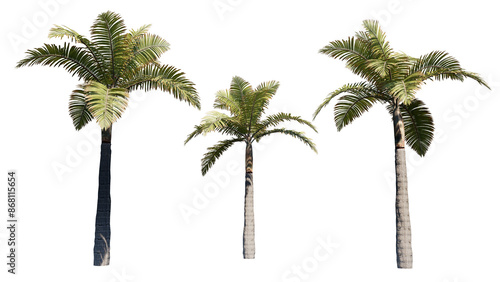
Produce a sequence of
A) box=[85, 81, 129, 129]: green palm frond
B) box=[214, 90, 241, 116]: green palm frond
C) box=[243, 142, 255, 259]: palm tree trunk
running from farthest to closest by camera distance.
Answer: box=[214, 90, 241, 116]: green palm frond → box=[243, 142, 255, 259]: palm tree trunk → box=[85, 81, 129, 129]: green palm frond

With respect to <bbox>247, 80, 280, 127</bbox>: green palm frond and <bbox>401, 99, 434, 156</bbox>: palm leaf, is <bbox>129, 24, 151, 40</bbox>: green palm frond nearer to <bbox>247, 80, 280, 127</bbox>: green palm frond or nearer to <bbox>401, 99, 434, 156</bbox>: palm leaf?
<bbox>247, 80, 280, 127</bbox>: green palm frond

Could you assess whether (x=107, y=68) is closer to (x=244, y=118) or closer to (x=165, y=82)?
(x=165, y=82)

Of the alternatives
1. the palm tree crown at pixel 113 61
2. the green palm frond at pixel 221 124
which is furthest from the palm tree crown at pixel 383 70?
the palm tree crown at pixel 113 61

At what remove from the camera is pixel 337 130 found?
16.8 meters

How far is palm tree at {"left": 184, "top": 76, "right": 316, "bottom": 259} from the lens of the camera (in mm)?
17203

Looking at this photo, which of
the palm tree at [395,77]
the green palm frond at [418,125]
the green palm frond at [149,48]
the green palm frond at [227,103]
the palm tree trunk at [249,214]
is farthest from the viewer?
the green palm frond at [227,103]

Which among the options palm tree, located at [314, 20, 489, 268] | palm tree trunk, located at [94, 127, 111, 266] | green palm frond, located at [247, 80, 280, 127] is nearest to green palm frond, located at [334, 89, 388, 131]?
palm tree, located at [314, 20, 489, 268]

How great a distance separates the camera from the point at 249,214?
683 inches

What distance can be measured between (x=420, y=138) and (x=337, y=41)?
15.5 ft

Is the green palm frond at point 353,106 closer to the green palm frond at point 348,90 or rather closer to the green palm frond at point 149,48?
the green palm frond at point 348,90

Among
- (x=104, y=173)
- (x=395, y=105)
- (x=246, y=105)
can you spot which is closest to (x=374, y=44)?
(x=395, y=105)

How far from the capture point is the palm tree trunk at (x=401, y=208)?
47.4ft

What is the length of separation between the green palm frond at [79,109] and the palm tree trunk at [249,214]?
593cm

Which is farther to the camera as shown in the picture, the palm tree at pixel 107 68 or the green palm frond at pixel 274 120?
the green palm frond at pixel 274 120
